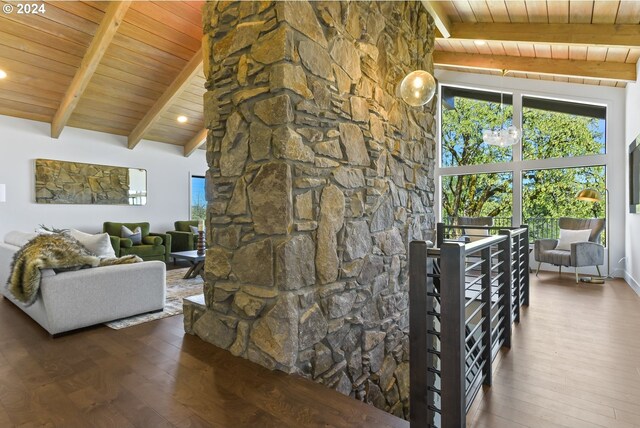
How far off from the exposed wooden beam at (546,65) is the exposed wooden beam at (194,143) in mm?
4876

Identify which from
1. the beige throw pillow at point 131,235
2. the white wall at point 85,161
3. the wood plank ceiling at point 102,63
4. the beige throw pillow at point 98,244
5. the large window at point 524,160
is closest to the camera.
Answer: the beige throw pillow at point 98,244

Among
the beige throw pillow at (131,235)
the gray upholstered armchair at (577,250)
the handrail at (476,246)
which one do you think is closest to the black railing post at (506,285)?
the handrail at (476,246)

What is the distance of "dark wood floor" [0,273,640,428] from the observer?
1644 mm

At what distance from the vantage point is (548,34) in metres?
3.92

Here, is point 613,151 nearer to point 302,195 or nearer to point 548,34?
point 548,34

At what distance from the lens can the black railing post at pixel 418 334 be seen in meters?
1.52

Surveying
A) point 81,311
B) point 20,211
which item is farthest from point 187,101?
point 81,311

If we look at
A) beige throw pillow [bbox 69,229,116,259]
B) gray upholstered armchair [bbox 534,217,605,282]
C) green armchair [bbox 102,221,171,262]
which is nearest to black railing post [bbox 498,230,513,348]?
gray upholstered armchair [bbox 534,217,605,282]

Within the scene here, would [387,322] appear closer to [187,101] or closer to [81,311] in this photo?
[81,311]

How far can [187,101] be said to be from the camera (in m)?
6.34

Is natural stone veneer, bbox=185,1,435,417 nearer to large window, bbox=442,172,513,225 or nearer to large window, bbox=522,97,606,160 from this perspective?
large window, bbox=522,97,606,160

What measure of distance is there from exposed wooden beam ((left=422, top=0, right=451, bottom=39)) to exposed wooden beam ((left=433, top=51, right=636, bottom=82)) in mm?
1352

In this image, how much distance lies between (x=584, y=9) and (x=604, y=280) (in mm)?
3865

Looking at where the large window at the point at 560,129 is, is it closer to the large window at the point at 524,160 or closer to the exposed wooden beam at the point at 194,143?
the large window at the point at 524,160
